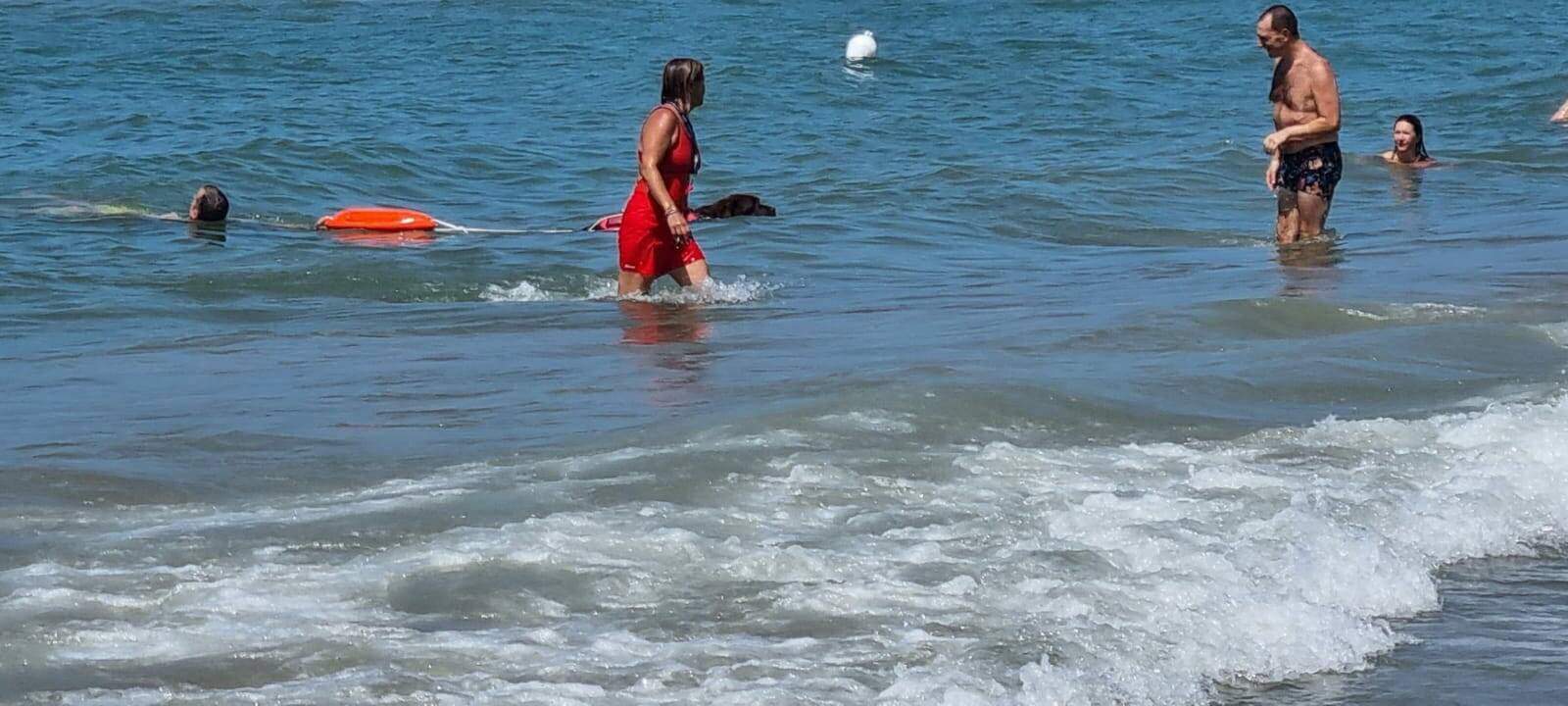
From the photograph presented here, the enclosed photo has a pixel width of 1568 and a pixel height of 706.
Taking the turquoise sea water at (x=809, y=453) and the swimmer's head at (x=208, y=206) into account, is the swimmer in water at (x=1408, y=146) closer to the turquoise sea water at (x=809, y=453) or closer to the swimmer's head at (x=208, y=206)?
the turquoise sea water at (x=809, y=453)

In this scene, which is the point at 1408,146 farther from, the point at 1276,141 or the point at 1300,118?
the point at 1276,141

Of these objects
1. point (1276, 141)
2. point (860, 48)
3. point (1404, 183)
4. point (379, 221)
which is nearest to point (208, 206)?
point (379, 221)

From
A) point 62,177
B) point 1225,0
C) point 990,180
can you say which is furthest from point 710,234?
point 1225,0

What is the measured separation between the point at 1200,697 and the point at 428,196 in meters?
14.1

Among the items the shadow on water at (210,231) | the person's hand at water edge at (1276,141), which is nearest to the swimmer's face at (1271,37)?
the person's hand at water edge at (1276,141)

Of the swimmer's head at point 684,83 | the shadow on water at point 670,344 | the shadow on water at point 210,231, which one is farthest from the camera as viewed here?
the shadow on water at point 210,231

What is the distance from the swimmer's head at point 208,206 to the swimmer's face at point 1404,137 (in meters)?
9.53

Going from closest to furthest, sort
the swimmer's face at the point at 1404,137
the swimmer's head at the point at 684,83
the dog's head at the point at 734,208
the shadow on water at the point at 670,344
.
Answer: the shadow on water at the point at 670,344, the swimmer's head at the point at 684,83, the dog's head at the point at 734,208, the swimmer's face at the point at 1404,137

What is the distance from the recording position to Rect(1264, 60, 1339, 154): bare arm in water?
10.3 meters

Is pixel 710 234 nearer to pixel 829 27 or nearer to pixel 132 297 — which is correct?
pixel 132 297

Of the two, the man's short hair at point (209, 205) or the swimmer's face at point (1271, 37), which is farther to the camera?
the man's short hair at point (209, 205)

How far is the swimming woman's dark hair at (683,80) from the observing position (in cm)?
883

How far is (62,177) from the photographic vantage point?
17094 millimetres

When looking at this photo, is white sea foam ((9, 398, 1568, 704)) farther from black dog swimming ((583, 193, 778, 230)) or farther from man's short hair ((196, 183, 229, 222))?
man's short hair ((196, 183, 229, 222))
